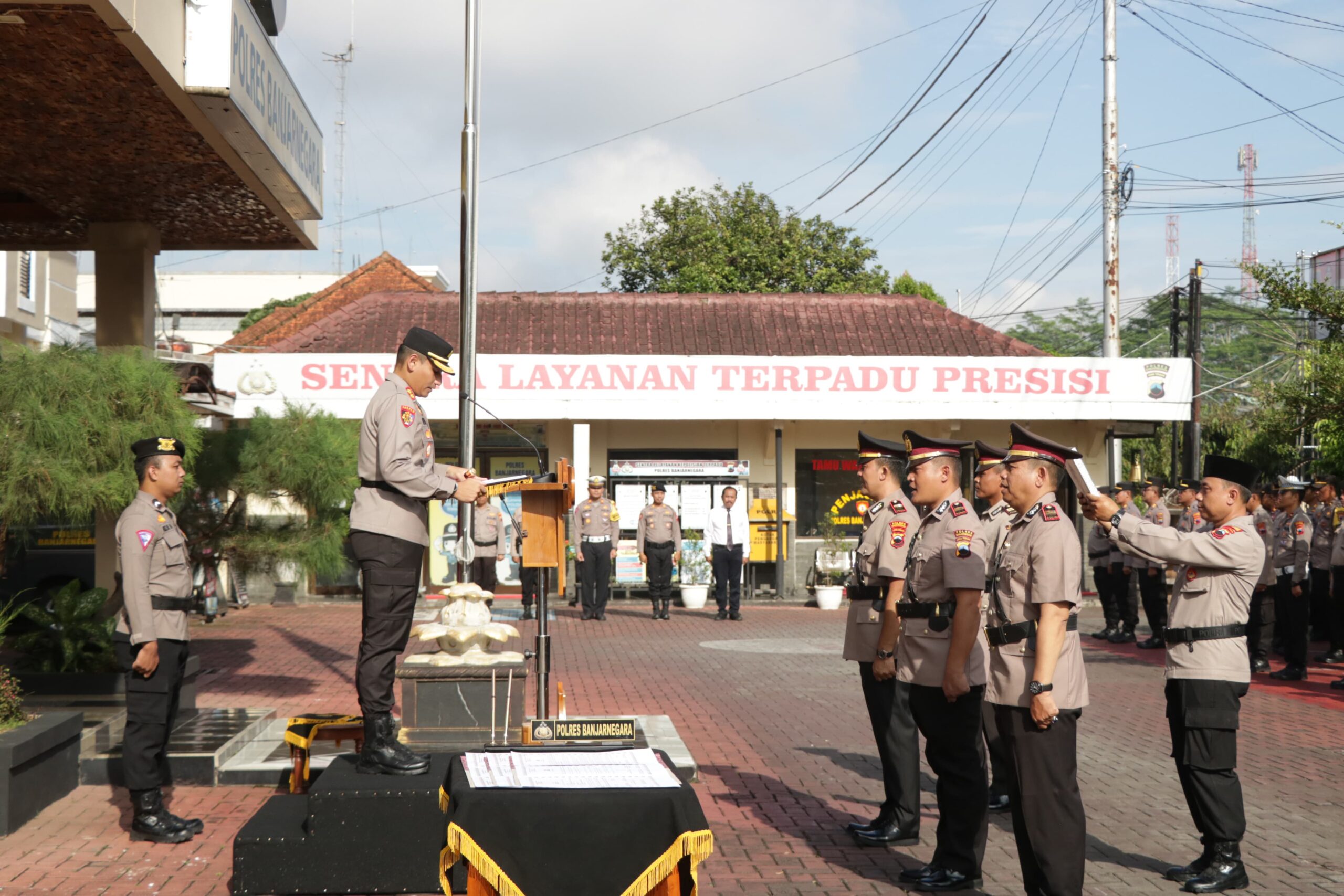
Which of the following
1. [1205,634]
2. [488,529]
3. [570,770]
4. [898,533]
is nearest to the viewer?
[570,770]

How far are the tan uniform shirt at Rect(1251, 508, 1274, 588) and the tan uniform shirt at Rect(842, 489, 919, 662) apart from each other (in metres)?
7.73

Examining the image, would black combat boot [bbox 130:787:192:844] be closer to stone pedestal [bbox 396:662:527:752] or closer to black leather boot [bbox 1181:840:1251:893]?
stone pedestal [bbox 396:662:527:752]

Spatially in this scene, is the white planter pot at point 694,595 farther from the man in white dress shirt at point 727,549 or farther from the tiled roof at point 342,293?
the tiled roof at point 342,293

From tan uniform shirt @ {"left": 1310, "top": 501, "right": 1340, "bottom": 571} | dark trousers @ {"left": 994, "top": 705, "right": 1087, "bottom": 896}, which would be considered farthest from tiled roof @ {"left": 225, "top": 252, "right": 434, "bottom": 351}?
dark trousers @ {"left": 994, "top": 705, "right": 1087, "bottom": 896}

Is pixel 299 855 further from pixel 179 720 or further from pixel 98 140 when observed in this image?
pixel 98 140

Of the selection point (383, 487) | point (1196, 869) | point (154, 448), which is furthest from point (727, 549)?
point (383, 487)

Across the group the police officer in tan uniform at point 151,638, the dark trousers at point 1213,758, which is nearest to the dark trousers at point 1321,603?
the dark trousers at point 1213,758

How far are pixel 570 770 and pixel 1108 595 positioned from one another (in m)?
13.7

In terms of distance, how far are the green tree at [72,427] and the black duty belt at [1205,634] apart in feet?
24.1

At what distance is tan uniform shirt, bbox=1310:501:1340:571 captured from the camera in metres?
13.9

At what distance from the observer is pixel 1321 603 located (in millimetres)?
15297

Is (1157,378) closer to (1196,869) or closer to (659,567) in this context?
(659,567)

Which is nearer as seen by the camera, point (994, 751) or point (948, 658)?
point (948, 658)

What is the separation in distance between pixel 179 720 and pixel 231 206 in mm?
4005
